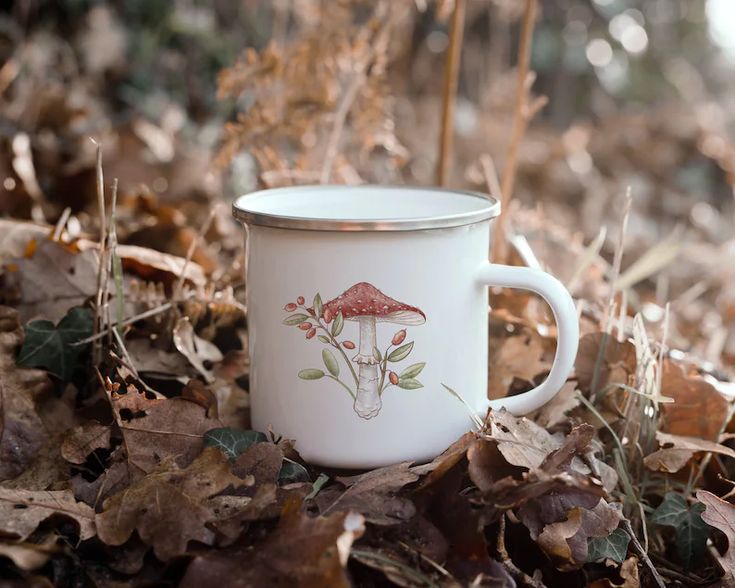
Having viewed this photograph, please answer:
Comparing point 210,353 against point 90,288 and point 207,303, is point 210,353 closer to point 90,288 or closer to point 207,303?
point 207,303

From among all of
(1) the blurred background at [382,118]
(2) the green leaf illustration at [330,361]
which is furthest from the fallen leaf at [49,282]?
(2) the green leaf illustration at [330,361]

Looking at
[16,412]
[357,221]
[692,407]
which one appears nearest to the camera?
[357,221]

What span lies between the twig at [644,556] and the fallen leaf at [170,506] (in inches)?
18.3

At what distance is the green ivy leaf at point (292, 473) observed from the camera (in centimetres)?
98

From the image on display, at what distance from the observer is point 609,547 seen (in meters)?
0.94

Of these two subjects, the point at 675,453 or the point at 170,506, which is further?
the point at 675,453

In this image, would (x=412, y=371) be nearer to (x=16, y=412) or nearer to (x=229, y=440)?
(x=229, y=440)

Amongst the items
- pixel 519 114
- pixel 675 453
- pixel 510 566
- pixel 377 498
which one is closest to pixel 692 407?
pixel 675 453

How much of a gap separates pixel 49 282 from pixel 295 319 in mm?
476

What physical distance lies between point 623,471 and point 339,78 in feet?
3.18

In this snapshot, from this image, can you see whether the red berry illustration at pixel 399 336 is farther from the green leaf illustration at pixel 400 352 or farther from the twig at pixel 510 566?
the twig at pixel 510 566

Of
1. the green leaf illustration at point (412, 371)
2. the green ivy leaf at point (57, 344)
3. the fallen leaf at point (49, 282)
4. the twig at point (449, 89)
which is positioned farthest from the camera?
the twig at point (449, 89)

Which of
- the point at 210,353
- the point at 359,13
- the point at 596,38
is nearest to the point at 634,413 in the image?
the point at 210,353

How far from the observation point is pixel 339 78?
161cm
